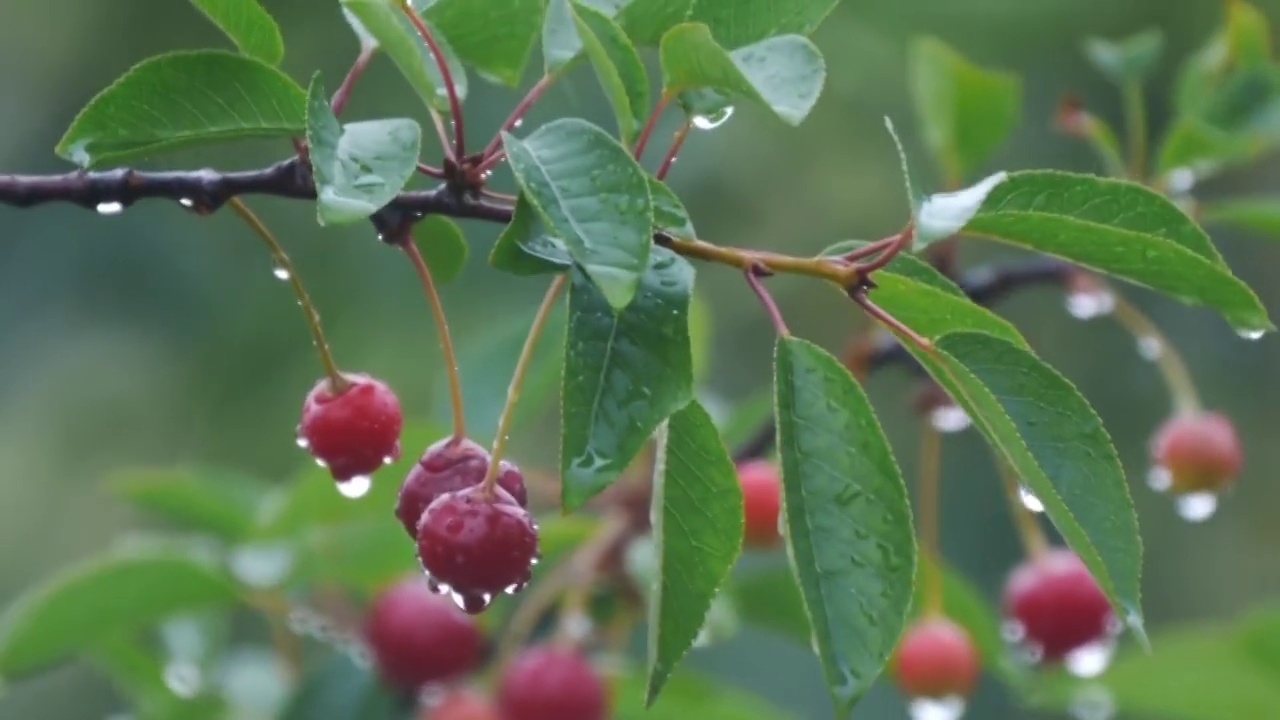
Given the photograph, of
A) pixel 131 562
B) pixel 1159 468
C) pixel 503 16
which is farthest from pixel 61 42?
pixel 503 16

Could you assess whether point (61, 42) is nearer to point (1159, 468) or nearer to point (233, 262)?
point (233, 262)

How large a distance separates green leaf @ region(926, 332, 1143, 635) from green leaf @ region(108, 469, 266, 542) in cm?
112

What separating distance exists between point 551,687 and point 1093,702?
673 millimetres

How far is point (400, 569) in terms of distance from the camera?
5.94 feet

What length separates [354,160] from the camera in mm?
808

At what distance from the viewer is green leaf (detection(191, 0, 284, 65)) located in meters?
0.92

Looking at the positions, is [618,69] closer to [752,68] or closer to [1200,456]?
[752,68]

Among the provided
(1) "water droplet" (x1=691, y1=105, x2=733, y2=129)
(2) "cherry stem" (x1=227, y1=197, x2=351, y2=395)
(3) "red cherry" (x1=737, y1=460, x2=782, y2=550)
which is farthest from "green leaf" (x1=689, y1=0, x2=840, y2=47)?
(3) "red cherry" (x1=737, y1=460, x2=782, y2=550)

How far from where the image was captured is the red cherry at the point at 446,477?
97cm

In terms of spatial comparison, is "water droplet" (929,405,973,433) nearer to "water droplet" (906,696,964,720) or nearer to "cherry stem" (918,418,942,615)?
"cherry stem" (918,418,942,615)

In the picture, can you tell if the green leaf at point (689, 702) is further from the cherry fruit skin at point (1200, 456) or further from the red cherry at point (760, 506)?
the cherry fruit skin at point (1200, 456)

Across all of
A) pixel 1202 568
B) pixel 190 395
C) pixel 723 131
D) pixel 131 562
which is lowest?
pixel 1202 568

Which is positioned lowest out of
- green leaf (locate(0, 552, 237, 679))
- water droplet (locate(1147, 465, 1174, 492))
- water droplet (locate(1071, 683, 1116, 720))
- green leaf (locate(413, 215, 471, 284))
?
→ water droplet (locate(1071, 683, 1116, 720))

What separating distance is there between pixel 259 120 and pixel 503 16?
16 cm
